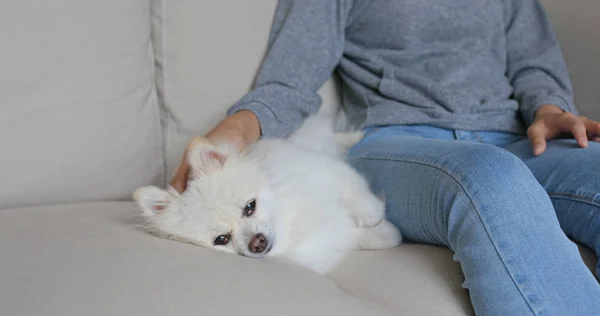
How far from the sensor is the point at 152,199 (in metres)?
1.13

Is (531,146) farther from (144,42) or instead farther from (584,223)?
(144,42)

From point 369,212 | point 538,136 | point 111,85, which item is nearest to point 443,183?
point 369,212

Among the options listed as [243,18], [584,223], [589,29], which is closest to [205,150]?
[243,18]

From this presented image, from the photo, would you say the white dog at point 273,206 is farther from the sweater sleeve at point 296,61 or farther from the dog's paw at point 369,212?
the sweater sleeve at point 296,61

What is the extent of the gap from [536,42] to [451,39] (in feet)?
1.04

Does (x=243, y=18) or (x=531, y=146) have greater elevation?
(x=243, y=18)

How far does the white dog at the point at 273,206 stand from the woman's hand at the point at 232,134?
0.03 meters

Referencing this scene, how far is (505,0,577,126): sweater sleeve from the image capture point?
1.56m

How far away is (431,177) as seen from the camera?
111 cm

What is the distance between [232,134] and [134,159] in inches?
12.8

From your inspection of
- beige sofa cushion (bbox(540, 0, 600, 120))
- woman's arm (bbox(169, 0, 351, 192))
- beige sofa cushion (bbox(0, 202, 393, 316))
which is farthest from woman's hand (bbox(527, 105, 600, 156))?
beige sofa cushion (bbox(0, 202, 393, 316))

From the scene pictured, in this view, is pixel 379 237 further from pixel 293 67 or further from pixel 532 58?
pixel 532 58

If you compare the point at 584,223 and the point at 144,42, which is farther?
the point at 144,42

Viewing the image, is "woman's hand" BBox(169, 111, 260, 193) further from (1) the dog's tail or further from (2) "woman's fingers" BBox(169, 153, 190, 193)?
(1) the dog's tail
